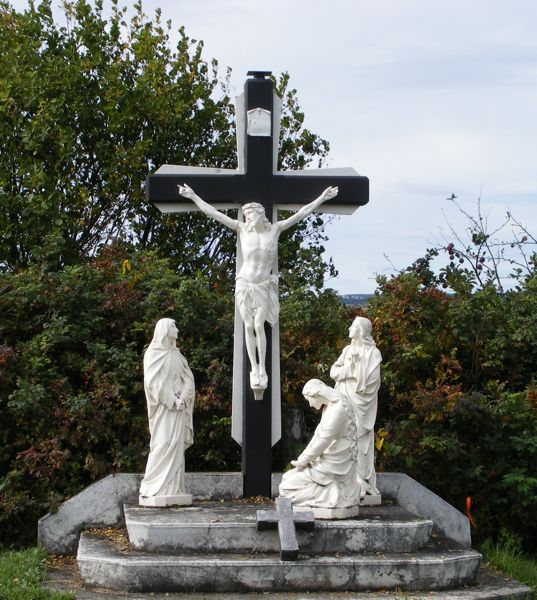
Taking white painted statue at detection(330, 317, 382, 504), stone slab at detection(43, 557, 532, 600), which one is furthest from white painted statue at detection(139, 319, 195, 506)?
white painted statue at detection(330, 317, 382, 504)

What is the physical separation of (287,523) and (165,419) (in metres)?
1.89

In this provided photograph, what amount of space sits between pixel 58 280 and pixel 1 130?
4.66 m

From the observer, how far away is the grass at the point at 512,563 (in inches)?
413

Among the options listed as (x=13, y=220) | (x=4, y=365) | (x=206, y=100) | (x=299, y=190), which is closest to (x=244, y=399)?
(x=299, y=190)

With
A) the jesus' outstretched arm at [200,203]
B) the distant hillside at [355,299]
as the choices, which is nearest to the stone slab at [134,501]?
the jesus' outstretched arm at [200,203]

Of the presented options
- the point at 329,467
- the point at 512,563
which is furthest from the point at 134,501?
the point at 512,563

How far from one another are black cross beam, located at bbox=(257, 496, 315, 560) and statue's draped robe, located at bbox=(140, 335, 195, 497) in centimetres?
127

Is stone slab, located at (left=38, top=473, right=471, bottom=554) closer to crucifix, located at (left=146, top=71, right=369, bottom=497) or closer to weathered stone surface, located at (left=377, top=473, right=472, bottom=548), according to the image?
weathered stone surface, located at (left=377, top=473, right=472, bottom=548)

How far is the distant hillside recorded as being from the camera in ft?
51.0

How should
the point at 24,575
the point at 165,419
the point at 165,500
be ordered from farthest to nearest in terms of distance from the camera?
the point at 165,419
the point at 165,500
the point at 24,575

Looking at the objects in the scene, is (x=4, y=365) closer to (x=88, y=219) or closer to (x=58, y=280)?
(x=58, y=280)

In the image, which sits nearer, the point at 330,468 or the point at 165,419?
the point at 330,468

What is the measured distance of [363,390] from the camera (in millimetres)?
11094

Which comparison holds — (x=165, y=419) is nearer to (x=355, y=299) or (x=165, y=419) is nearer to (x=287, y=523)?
(x=287, y=523)
